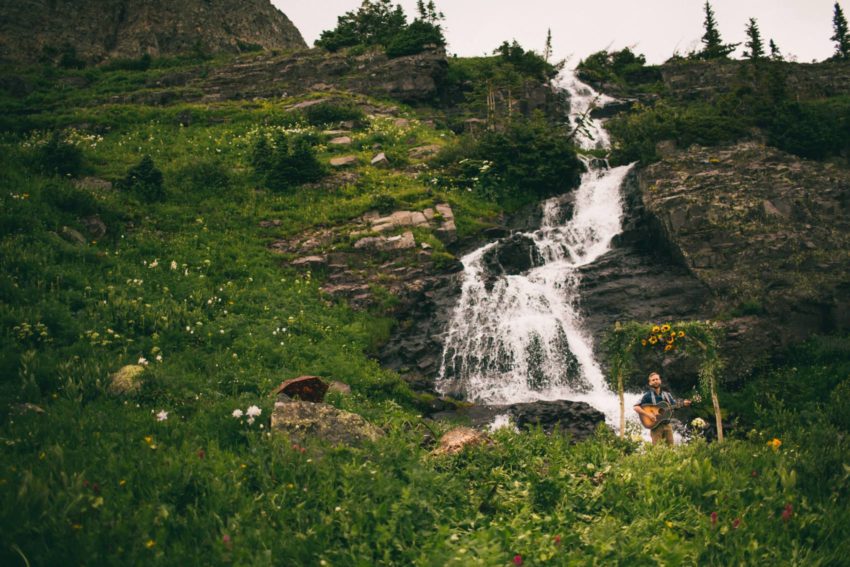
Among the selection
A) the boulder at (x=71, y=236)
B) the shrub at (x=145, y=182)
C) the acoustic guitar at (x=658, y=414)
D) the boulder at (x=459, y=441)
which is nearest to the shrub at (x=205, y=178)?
the shrub at (x=145, y=182)

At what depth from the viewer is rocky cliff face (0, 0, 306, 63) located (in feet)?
164

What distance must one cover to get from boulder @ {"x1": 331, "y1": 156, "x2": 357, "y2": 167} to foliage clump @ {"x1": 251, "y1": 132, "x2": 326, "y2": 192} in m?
1.38

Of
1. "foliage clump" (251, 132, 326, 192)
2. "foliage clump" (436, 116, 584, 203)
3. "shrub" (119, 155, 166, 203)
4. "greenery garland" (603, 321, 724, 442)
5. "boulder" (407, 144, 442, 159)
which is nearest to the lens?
"greenery garland" (603, 321, 724, 442)

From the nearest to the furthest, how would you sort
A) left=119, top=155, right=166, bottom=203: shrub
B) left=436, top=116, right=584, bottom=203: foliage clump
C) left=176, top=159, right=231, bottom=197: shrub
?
left=119, top=155, right=166, bottom=203: shrub < left=176, top=159, right=231, bottom=197: shrub < left=436, top=116, right=584, bottom=203: foliage clump

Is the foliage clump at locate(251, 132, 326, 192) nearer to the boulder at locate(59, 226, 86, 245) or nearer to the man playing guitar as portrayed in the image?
the boulder at locate(59, 226, 86, 245)

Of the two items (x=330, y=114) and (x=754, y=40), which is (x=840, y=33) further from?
(x=330, y=114)

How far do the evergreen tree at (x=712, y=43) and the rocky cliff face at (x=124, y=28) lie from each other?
55.5m

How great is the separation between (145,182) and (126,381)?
16251 millimetres

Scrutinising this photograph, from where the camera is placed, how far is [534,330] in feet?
56.2

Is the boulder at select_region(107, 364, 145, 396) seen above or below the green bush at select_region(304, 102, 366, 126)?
below

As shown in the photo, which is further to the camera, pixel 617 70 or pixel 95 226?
pixel 617 70

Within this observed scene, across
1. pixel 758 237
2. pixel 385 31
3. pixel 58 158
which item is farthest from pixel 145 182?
pixel 385 31

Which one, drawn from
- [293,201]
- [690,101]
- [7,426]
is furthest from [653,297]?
[690,101]

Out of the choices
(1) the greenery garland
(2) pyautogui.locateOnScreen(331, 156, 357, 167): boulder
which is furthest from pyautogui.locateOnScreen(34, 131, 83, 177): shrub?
(1) the greenery garland
